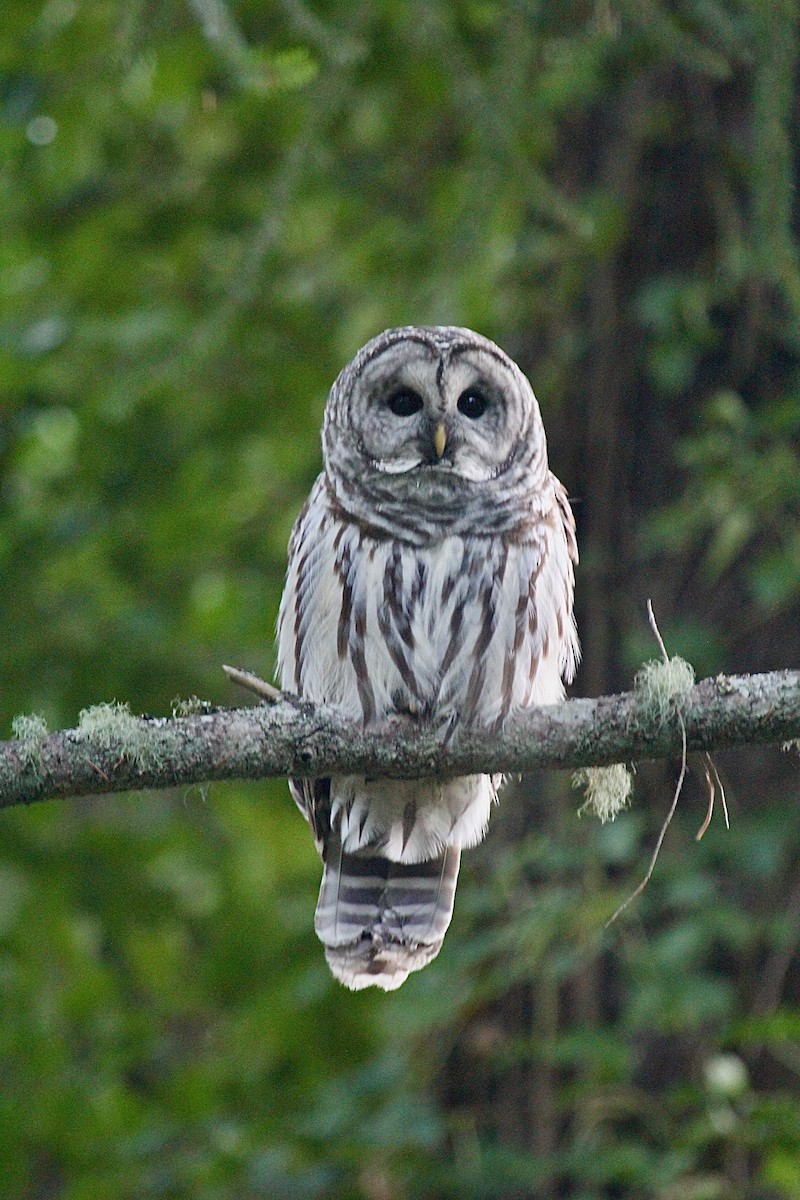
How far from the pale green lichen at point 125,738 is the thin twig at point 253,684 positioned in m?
0.17

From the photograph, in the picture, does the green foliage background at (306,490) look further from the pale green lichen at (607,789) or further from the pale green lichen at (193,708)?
the pale green lichen at (193,708)

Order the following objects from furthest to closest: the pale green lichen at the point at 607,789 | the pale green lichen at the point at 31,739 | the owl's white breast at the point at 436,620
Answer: the owl's white breast at the point at 436,620
the pale green lichen at the point at 607,789
the pale green lichen at the point at 31,739

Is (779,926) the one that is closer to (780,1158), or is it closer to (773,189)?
(780,1158)

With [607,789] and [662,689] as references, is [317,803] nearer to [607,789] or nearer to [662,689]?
[607,789]

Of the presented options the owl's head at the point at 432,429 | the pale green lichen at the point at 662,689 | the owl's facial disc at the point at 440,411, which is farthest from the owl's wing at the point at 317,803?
the pale green lichen at the point at 662,689

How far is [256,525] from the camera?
18.8 ft

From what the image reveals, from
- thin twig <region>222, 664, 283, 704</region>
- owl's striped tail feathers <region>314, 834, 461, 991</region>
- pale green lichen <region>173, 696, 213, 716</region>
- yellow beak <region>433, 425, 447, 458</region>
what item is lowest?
owl's striped tail feathers <region>314, 834, 461, 991</region>

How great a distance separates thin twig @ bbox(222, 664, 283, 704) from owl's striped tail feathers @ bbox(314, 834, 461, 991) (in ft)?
3.61

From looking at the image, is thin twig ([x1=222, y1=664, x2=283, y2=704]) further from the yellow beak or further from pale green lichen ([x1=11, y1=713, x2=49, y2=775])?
the yellow beak

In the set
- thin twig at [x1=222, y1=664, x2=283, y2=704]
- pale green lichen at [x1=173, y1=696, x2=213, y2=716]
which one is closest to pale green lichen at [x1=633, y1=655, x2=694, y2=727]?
thin twig at [x1=222, y1=664, x2=283, y2=704]

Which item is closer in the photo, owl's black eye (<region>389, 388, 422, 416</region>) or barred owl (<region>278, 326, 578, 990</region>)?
barred owl (<region>278, 326, 578, 990</region>)

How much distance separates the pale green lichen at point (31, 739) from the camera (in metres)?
2.45

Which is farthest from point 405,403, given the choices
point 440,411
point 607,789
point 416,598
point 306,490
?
point 306,490

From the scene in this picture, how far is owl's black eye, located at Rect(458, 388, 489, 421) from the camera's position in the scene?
3.69 metres
